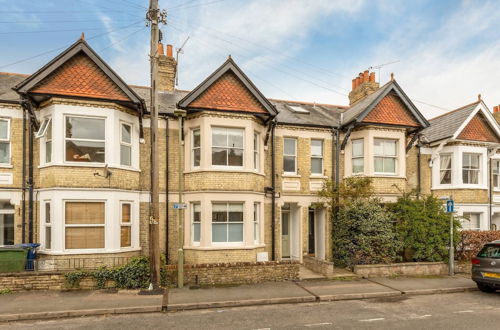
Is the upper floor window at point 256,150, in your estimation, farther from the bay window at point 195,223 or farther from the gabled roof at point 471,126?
the gabled roof at point 471,126

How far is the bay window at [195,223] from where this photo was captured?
42.1 feet

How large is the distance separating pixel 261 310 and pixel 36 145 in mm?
9854

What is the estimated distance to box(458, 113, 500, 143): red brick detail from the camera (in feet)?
54.8

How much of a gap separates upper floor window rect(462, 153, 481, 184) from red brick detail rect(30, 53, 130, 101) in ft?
52.8

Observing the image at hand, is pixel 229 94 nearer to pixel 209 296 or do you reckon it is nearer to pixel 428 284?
pixel 209 296

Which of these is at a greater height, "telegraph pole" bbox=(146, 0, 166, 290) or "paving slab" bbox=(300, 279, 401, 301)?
"telegraph pole" bbox=(146, 0, 166, 290)

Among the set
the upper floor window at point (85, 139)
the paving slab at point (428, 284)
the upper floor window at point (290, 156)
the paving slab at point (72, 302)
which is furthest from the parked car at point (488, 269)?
the upper floor window at point (85, 139)

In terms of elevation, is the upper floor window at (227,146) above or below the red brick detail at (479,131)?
below

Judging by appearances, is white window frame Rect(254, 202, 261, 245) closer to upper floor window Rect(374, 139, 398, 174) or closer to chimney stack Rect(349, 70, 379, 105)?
upper floor window Rect(374, 139, 398, 174)

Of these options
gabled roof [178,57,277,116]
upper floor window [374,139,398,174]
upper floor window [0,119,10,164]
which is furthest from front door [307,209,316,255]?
upper floor window [0,119,10,164]

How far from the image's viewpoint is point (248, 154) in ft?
42.8

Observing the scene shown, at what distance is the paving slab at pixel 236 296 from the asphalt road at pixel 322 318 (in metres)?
0.27

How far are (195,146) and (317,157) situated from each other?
564cm

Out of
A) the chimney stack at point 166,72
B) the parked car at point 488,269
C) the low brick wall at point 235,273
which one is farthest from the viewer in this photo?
the chimney stack at point 166,72
